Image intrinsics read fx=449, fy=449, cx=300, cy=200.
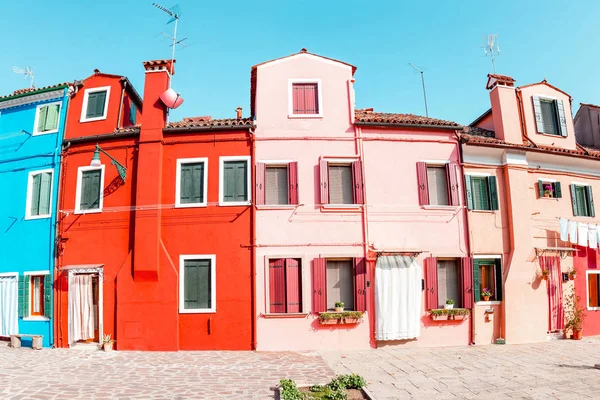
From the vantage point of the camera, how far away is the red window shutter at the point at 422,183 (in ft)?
49.1

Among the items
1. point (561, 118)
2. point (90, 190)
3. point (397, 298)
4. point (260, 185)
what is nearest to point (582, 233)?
point (561, 118)

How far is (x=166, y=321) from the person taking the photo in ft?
45.7

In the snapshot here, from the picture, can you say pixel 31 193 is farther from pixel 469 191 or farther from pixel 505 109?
pixel 505 109

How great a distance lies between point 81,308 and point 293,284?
22.7 feet

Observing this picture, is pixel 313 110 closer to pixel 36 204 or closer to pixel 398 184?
pixel 398 184

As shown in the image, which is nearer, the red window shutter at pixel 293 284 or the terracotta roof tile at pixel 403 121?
the red window shutter at pixel 293 284

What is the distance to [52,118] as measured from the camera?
637 inches

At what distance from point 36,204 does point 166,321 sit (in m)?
6.46

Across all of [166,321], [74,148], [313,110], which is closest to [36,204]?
[74,148]

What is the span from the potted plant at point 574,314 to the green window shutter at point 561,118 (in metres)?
6.02

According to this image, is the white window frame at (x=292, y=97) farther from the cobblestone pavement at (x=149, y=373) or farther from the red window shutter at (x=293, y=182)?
the cobblestone pavement at (x=149, y=373)

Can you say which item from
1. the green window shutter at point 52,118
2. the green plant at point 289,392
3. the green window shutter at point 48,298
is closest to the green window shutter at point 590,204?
the green plant at point 289,392

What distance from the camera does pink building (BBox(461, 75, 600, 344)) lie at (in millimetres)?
14953

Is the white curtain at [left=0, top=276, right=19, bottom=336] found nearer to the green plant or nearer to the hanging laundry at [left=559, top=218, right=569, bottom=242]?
the green plant
